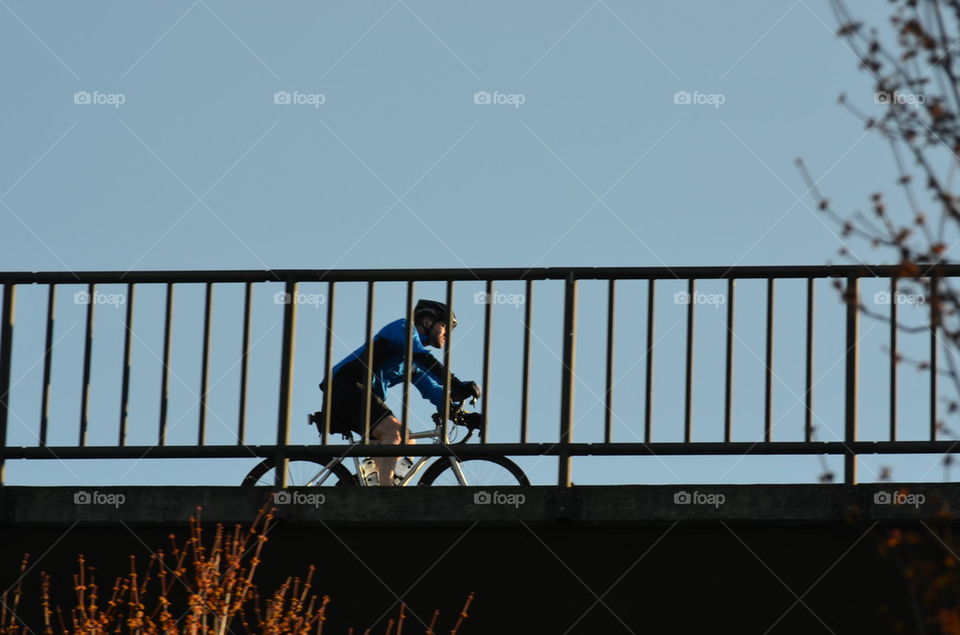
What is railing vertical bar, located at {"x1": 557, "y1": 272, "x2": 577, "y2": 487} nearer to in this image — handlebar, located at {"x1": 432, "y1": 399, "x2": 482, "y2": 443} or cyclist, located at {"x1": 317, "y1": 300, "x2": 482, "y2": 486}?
cyclist, located at {"x1": 317, "y1": 300, "x2": 482, "y2": 486}

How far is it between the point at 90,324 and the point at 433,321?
212 cm

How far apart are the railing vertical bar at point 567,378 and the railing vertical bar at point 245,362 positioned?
1.82 meters

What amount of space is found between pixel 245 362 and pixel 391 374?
151 centimetres

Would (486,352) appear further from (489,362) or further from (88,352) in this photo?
(88,352)

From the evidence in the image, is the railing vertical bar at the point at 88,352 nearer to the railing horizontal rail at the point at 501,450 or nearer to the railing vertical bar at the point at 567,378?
the railing horizontal rail at the point at 501,450

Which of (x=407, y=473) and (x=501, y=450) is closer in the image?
(x=501, y=450)

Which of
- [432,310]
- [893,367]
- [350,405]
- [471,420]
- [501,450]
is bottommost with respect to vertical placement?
[501,450]

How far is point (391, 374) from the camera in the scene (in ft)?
38.2

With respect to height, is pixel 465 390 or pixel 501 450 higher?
pixel 465 390

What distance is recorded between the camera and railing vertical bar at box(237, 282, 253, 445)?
10.2 meters

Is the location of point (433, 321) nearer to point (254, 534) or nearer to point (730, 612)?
point (254, 534)

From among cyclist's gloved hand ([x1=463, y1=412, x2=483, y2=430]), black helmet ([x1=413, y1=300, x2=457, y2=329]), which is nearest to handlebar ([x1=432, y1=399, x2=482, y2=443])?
cyclist's gloved hand ([x1=463, y1=412, x2=483, y2=430])

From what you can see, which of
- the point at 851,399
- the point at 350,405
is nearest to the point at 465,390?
the point at 350,405

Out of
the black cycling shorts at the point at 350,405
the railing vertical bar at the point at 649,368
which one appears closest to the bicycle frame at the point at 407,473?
the black cycling shorts at the point at 350,405
